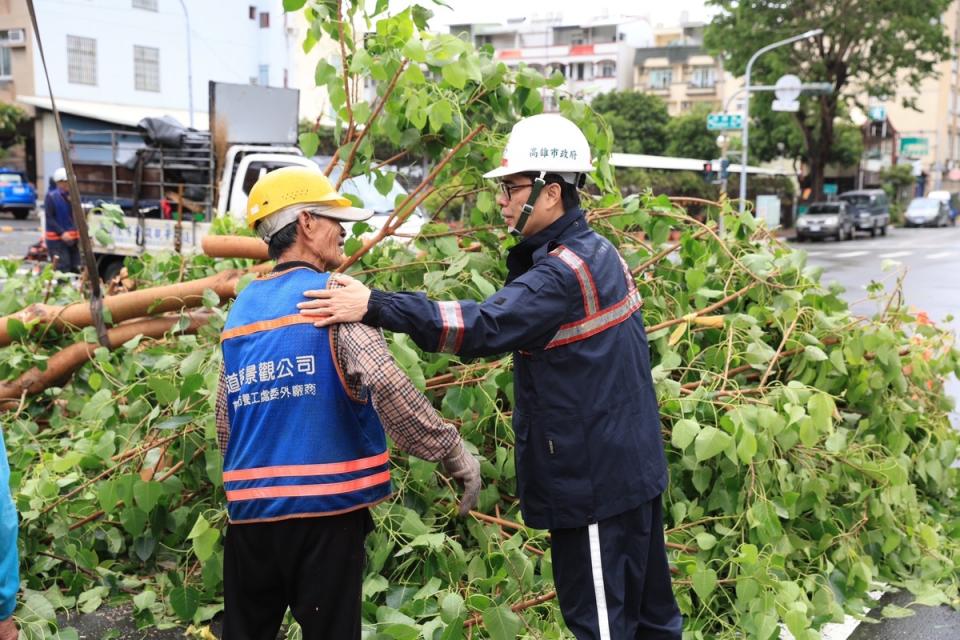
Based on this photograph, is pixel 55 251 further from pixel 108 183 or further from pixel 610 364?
pixel 610 364

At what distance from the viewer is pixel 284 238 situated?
2.86 m

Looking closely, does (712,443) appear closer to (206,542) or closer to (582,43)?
(206,542)

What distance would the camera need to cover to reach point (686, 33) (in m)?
103

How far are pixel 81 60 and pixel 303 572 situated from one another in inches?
1598

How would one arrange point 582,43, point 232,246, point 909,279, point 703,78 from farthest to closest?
point 582,43 < point 703,78 < point 909,279 < point 232,246

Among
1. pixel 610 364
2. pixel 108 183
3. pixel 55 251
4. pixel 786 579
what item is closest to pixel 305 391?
pixel 610 364

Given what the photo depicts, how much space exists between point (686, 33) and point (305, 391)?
351 feet

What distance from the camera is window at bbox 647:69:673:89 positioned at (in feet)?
291

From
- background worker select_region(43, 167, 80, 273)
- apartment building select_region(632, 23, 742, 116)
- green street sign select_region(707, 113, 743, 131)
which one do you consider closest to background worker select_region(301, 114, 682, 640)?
background worker select_region(43, 167, 80, 273)

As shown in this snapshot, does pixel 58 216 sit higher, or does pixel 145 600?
pixel 58 216

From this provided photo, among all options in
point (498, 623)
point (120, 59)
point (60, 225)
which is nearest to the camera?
point (498, 623)

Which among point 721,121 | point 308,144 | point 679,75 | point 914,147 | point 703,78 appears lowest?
point 308,144

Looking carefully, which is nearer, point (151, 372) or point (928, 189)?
point (151, 372)

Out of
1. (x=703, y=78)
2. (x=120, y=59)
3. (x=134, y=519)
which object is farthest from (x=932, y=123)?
(x=134, y=519)
